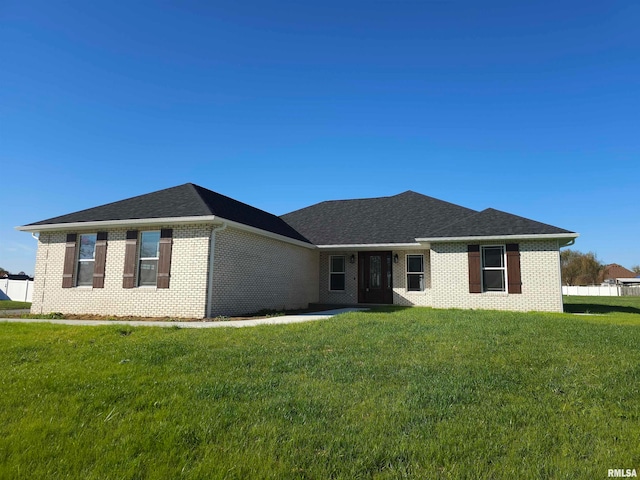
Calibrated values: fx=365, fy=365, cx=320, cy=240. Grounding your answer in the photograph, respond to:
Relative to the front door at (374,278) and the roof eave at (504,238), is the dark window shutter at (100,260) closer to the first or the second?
the front door at (374,278)

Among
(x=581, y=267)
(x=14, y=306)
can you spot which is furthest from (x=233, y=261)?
(x=581, y=267)

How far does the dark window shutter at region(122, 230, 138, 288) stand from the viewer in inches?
455

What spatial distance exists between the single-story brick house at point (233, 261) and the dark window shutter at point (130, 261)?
32 mm

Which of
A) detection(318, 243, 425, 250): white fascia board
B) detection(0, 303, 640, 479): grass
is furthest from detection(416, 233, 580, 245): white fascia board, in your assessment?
detection(0, 303, 640, 479): grass

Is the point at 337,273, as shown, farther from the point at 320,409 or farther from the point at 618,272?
the point at 618,272

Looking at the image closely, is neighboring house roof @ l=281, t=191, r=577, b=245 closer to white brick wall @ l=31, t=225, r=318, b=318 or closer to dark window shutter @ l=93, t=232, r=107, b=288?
white brick wall @ l=31, t=225, r=318, b=318

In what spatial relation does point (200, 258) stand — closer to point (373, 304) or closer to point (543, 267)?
point (373, 304)

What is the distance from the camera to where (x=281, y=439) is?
9.38 ft

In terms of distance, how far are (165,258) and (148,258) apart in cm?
83

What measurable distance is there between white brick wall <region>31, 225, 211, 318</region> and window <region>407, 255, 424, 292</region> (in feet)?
31.1

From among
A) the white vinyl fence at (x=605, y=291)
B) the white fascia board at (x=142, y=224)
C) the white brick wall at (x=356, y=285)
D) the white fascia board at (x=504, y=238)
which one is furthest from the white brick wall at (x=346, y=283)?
the white vinyl fence at (x=605, y=291)

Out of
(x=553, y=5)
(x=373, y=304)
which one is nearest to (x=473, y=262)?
(x=373, y=304)

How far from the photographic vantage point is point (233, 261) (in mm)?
11852

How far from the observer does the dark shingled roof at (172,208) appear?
11.5 meters
